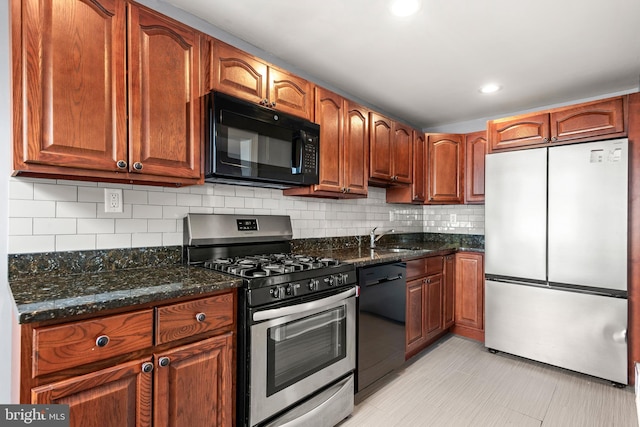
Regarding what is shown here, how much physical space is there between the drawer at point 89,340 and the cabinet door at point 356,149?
1.81 m

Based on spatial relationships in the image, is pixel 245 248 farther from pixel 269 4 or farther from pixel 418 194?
pixel 418 194

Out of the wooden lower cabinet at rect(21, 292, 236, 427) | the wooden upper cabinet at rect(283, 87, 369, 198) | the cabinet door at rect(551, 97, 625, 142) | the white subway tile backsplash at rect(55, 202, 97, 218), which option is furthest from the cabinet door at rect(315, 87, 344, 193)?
the cabinet door at rect(551, 97, 625, 142)

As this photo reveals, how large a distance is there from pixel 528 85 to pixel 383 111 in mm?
1364

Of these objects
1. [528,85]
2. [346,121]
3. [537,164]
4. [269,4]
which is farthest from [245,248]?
[528,85]

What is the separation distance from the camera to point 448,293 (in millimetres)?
3379

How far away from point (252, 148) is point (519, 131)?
2350mm

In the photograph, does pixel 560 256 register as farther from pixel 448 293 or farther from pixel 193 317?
pixel 193 317

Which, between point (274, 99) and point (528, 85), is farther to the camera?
point (528, 85)

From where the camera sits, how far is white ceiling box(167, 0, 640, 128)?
186cm

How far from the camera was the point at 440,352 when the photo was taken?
308 centimetres

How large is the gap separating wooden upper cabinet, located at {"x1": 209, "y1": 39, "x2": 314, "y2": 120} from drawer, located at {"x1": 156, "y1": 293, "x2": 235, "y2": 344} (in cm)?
115

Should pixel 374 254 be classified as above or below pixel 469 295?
above

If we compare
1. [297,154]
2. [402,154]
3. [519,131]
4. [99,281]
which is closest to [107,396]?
[99,281]

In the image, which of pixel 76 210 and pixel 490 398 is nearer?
pixel 76 210
